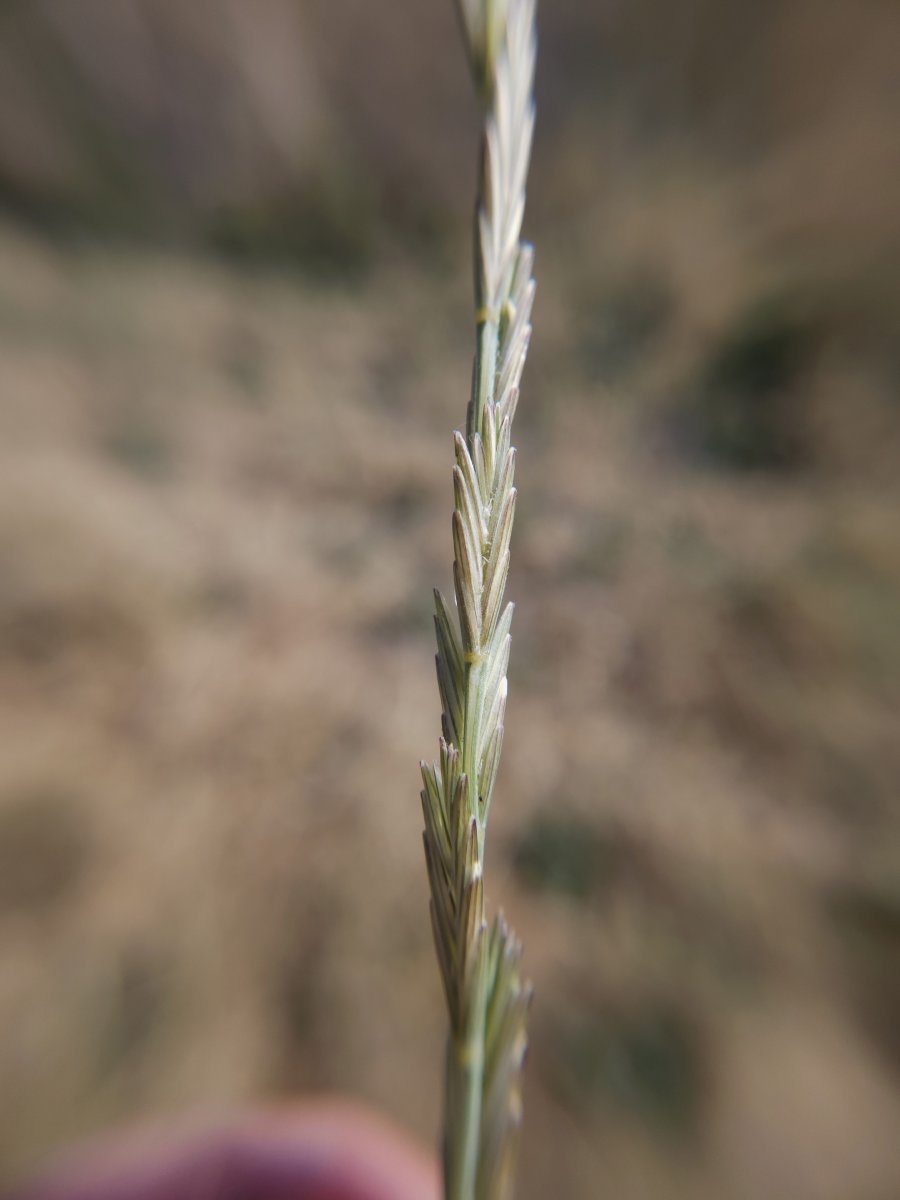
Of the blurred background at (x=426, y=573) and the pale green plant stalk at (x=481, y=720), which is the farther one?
the blurred background at (x=426, y=573)

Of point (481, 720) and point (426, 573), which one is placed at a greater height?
point (426, 573)

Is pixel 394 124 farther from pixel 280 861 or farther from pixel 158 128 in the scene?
pixel 280 861

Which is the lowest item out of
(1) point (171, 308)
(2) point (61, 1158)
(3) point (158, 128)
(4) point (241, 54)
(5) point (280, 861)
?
(2) point (61, 1158)

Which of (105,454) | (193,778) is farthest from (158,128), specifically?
(193,778)

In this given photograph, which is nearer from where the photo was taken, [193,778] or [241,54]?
[193,778]
